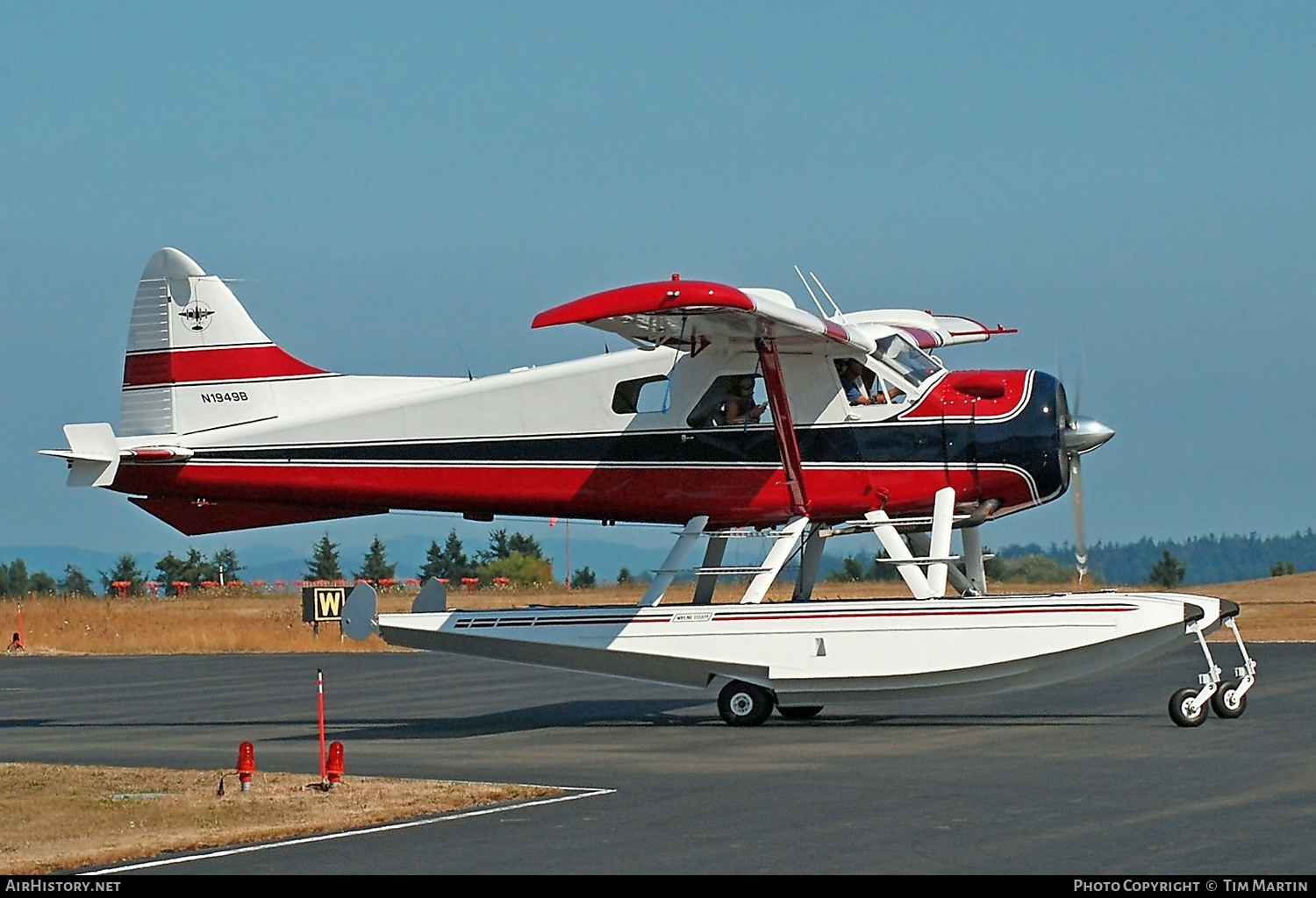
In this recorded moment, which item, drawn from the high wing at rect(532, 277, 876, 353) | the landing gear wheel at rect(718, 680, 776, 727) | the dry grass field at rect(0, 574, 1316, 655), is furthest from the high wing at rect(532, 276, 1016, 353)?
the dry grass field at rect(0, 574, 1316, 655)

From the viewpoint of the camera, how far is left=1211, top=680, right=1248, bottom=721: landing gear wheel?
53.6 feet

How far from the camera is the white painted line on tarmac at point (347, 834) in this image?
9.58 m

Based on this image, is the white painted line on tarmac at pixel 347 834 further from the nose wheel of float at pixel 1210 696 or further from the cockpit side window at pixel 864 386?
the cockpit side window at pixel 864 386

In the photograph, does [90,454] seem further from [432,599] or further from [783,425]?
[783,425]

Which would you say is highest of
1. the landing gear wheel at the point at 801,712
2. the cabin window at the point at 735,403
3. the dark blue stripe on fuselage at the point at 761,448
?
the cabin window at the point at 735,403

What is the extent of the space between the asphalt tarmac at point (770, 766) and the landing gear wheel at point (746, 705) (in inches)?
5.7

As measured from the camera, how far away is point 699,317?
1639 centimetres

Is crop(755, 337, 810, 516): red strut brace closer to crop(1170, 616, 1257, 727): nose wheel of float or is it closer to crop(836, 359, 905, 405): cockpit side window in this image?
crop(836, 359, 905, 405): cockpit side window

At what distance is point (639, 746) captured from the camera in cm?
1565

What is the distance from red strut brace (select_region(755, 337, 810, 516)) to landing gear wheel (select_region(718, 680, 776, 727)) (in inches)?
72.8

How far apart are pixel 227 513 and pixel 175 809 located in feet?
24.7

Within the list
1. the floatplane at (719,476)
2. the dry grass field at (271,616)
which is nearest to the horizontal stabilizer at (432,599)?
the floatplane at (719,476)
